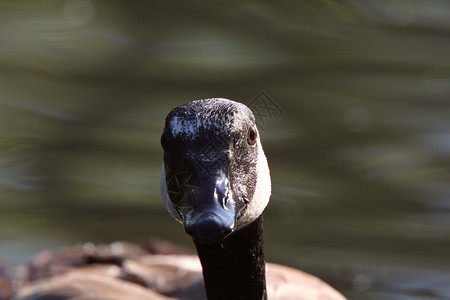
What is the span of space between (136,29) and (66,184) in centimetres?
218

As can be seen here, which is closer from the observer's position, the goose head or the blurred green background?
the goose head

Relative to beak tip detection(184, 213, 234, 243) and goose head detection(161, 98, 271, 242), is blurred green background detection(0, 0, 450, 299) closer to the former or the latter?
goose head detection(161, 98, 271, 242)

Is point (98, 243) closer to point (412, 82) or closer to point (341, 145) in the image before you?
point (341, 145)

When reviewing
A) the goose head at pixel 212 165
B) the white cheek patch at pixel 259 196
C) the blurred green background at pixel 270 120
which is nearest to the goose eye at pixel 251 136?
the goose head at pixel 212 165

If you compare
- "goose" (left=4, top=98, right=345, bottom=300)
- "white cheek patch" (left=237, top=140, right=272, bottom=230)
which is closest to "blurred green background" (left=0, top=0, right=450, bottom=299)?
"goose" (left=4, top=98, right=345, bottom=300)

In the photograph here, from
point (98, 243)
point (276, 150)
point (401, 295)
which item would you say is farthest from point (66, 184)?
point (401, 295)

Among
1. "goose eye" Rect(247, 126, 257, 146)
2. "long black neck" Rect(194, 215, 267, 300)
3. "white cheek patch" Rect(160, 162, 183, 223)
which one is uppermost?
"goose eye" Rect(247, 126, 257, 146)

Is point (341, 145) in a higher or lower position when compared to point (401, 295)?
higher

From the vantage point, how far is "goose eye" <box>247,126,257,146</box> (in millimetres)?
3324

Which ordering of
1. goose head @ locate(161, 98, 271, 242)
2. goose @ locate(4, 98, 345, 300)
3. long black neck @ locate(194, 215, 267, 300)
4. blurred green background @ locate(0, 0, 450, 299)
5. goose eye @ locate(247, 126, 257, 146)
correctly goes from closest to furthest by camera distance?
goose head @ locate(161, 98, 271, 242)
goose @ locate(4, 98, 345, 300)
goose eye @ locate(247, 126, 257, 146)
long black neck @ locate(194, 215, 267, 300)
blurred green background @ locate(0, 0, 450, 299)

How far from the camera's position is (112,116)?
6.45 metres

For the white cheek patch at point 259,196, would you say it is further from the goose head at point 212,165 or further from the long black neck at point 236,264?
the long black neck at point 236,264

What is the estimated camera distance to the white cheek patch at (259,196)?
3.33m

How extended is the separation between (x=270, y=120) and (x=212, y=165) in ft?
9.90
